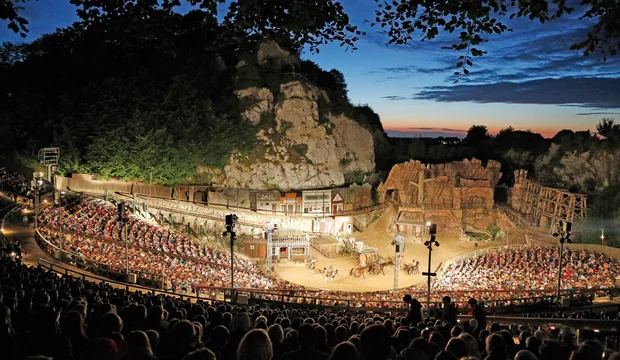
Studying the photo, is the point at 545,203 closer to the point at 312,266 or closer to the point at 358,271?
the point at 358,271

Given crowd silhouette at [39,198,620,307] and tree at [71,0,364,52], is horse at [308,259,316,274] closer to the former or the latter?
crowd silhouette at [39,198,620,307]

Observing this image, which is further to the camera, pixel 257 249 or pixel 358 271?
pixel 257 249

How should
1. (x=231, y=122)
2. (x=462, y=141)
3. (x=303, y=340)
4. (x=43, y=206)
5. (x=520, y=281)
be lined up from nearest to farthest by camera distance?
(x=303, y=340), (x=520, y=281), (x=43, y=206), (x=231, y=122), (x=462, y=141)

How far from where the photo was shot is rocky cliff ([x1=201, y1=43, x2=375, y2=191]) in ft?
165

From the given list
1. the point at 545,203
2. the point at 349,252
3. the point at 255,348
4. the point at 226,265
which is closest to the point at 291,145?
the point at 349,252

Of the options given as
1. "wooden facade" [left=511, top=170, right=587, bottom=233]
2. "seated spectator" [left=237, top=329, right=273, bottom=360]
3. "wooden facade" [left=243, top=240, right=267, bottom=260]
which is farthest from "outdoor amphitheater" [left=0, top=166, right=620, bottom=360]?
"seated spectator" [left=237, top=329, right=273, bottom=360]

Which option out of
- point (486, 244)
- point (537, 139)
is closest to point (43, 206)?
point (486, 244)

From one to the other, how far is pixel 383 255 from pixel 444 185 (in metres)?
12.1

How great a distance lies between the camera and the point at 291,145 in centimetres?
5209

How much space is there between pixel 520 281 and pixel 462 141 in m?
57.6

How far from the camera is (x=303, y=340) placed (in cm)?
383

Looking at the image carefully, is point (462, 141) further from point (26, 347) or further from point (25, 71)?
point (26, 347)

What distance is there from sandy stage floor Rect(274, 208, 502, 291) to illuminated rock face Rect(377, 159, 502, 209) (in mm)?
3139

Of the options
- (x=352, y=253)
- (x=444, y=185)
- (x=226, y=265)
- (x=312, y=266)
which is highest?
(x=444, y=185)
